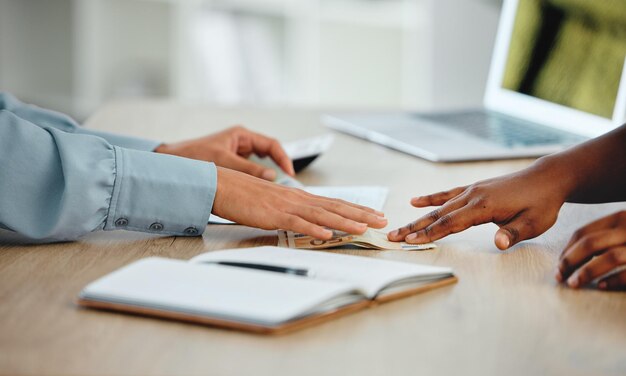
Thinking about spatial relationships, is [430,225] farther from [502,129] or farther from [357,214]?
[502,129]

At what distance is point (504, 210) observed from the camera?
3.61ft

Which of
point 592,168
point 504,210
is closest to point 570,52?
point 592,168

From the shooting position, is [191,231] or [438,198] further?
[438,198]

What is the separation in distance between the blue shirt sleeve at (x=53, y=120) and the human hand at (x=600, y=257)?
76 centimetres

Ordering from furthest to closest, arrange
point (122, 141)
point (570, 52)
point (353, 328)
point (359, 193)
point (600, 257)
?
1. point (570, 52)
2. point (122, 141)
3. point (359, 193)
4. point (600, 257)
5. point (353, 328)

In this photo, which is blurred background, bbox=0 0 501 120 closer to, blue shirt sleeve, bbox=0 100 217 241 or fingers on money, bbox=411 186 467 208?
fingers on money, bbox=411 186 467 208

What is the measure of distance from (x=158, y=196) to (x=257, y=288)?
0.31m

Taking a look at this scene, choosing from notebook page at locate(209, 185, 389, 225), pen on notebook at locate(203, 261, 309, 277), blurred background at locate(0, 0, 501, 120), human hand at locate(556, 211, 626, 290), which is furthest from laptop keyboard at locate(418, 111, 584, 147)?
blurred background at locate(0, 0, 501, 120)

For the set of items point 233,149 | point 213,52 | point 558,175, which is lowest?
point 213,52

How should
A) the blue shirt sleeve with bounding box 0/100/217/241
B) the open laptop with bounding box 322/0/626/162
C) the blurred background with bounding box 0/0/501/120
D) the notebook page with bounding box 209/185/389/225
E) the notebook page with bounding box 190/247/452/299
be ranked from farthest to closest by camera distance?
the blurred background with bounding box 0/0/501/120
the open laptop with bounding box 322/0/626/162
the notebook page with bounding box 209/185/389/225
the blue shirt sleeve with bounding box 0/100/217/241
the notebook page with bounding box 190/247/452/299

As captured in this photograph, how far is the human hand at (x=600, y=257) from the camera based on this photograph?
35.3 inches

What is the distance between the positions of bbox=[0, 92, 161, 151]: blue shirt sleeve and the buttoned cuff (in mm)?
342

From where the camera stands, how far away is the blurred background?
4.09 meters

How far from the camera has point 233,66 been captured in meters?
4.21
